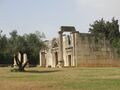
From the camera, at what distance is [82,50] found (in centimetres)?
5791

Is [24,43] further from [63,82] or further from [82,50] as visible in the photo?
[63,82]

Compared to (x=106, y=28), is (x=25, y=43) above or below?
below

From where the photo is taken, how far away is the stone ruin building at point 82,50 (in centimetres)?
5772

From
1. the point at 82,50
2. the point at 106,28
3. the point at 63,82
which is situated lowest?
the point at 63,82

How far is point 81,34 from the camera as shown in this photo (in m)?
57.8

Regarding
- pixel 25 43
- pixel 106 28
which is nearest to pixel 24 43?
pixel 25 43

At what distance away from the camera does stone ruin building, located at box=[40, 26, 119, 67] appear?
57.7 meters

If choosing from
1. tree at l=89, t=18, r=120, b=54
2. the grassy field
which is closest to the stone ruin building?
tree at l=89, t=18, r=120, b=54

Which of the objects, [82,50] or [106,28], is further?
[106,28]

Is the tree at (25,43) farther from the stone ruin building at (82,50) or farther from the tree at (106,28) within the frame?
the tree at (106,28)

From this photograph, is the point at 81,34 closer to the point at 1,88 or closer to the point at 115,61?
the point at 115,61

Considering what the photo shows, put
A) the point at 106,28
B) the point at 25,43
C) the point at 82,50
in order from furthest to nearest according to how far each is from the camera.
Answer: the point at 106,28 → the point at 82,50 → the point at 25,43

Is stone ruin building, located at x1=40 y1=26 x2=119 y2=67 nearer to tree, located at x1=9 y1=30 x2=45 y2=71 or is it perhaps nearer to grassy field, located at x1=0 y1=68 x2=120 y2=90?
tree, located at x1=9 y1=30 x2=45 y2=71

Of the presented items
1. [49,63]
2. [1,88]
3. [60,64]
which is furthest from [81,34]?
[1,88]
